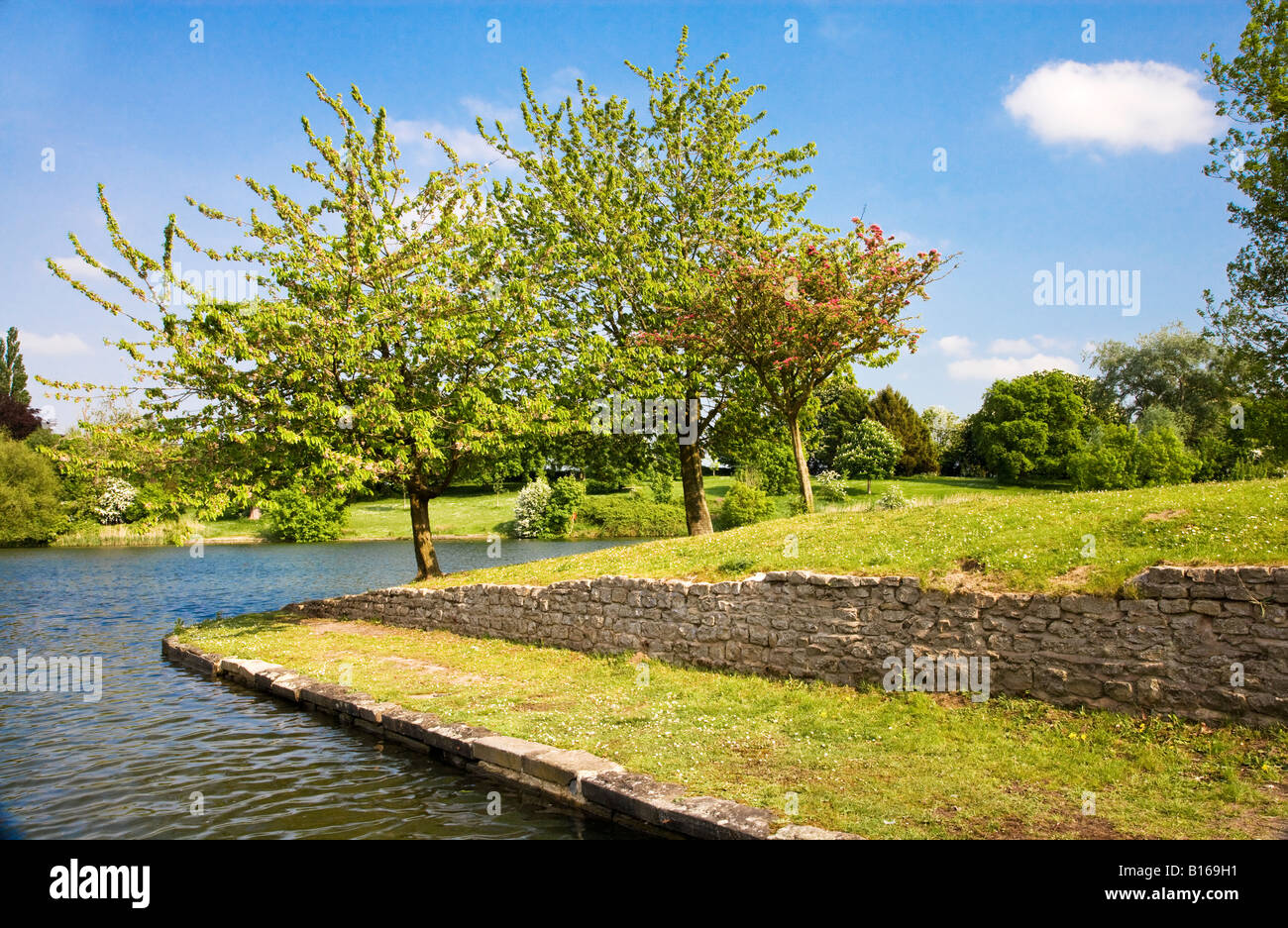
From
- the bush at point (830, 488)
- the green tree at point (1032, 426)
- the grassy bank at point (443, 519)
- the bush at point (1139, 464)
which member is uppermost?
the green tree at point (1032, 426)

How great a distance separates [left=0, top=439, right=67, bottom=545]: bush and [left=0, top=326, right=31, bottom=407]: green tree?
26742 millimetres

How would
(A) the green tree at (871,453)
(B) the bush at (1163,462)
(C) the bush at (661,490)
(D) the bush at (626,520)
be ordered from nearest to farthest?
(B) the bush at (1163,462) → (A) the green tree at (871,453) → (D) the bush at (626,520) → (C) the bush at (661,490)

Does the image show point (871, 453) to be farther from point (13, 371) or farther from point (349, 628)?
point (13, 371)

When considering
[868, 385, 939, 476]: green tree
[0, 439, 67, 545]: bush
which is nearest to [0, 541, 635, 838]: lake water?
[0, 439, 67, 545]: bush

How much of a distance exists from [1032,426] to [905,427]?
10281 millimetres

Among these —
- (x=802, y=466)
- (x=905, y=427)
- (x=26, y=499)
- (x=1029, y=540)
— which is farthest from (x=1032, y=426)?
(x=26, y=499)

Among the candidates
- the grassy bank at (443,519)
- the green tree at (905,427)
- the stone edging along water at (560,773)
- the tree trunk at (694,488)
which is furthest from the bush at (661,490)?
the stone edging along water at (560,773)

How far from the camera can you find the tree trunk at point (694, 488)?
73.9 ft

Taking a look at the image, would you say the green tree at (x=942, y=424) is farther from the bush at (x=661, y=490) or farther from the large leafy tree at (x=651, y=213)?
the large leafy tree at (x=651, y=213)

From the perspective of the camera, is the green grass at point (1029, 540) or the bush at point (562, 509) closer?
the green grass at point (1029, 540)

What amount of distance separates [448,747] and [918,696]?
595cm

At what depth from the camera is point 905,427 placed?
6506 centimetres

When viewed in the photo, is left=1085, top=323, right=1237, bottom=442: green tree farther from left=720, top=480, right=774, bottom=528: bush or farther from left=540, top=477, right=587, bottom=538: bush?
left=540, top=477, right=587, bottom=538: bush

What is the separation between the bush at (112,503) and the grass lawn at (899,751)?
171 ft
